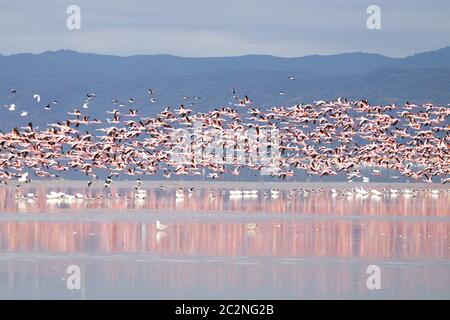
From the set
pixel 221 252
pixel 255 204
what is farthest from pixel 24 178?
pixel 221 252

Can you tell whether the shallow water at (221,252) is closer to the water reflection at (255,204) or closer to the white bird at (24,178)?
the water reflection at (255,204)

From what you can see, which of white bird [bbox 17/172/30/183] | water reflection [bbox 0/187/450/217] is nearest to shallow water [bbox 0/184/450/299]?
water reflection [bbox 0/187/450/217]

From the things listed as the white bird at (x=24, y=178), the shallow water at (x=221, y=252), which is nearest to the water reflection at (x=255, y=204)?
the shallow water at (x=221, y=252)

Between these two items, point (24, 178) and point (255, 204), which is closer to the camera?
point (255, 204)

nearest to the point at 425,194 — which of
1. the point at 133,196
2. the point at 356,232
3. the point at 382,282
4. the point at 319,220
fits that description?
the point at 133,196

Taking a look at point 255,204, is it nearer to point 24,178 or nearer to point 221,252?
point 221,252

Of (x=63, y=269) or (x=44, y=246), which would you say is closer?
(x=63, y=269)

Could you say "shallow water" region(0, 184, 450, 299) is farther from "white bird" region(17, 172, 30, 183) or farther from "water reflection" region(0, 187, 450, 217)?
"white bird" region(17, 172, 30, 183)

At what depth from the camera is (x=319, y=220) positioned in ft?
151

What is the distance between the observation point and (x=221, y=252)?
1276 inches

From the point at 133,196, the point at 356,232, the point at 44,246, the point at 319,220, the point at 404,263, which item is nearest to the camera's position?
the point at 404,263

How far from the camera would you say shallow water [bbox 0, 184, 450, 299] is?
2533cm
